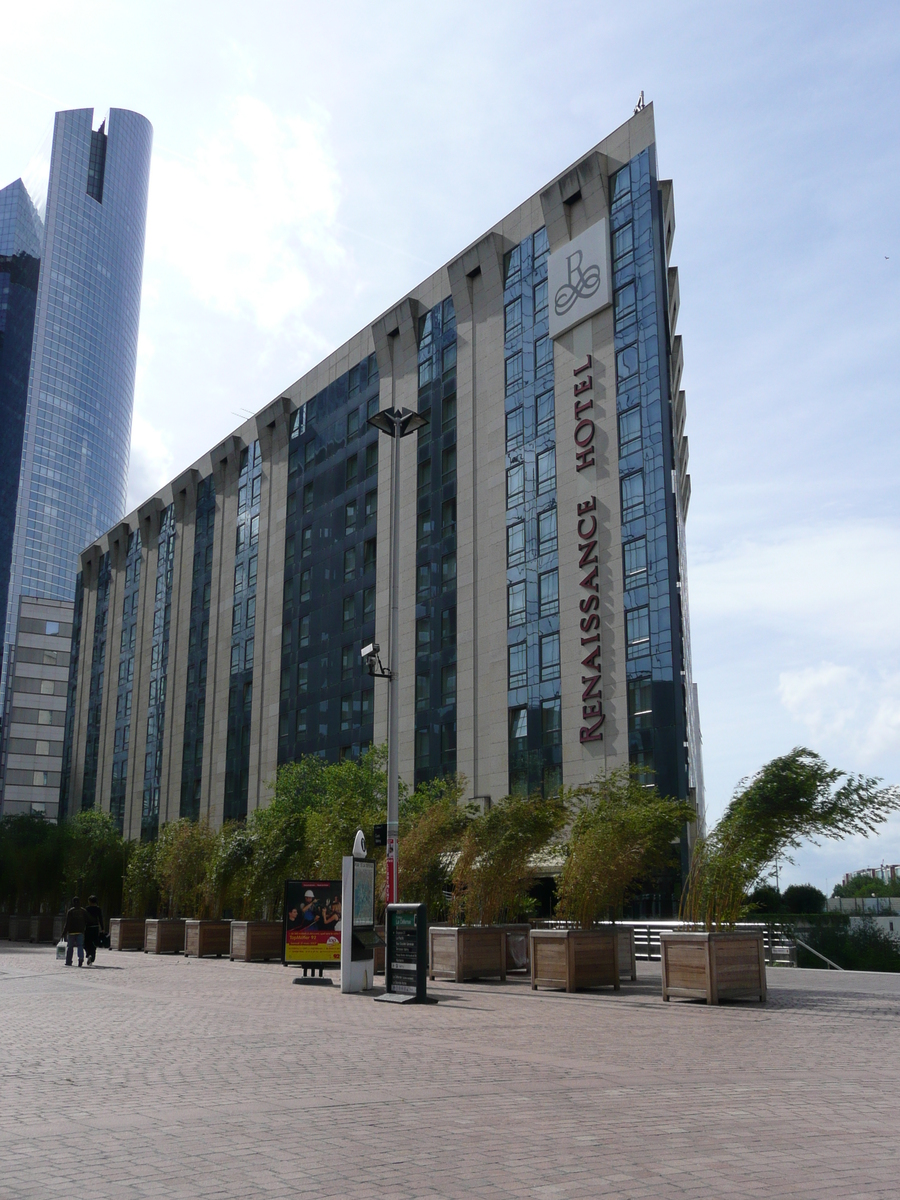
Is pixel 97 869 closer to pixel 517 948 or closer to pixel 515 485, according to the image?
pixel 515 485

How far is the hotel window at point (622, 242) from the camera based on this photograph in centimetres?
4422

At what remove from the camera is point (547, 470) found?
152 ft

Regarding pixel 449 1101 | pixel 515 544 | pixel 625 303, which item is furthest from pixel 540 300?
pixel 449 1101

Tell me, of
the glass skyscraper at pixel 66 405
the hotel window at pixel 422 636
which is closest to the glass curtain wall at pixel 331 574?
the hotel window at pixel 422 636

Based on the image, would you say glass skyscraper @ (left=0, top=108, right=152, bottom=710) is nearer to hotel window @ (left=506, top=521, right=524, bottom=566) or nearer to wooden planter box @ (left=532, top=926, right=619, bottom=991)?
hotel window @ (left=506, top=521, right=524, bottom=566)

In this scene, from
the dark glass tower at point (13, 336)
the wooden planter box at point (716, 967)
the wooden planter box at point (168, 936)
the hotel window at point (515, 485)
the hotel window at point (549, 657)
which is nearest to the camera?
the wooden planter box at point (716, 967)

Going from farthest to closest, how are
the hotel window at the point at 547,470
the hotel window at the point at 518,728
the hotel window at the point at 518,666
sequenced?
the hotel window at the point at 547,470, the hotel window at the point at 518,666, the hotel window at the point at 518,728

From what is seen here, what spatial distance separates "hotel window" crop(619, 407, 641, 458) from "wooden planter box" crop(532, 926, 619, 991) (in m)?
25.1

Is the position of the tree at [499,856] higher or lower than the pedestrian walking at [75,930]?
higher

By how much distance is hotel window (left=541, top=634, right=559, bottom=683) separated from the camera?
4409cm

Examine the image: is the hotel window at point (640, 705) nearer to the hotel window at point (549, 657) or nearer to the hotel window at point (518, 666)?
the hotel window at point (549, 657)

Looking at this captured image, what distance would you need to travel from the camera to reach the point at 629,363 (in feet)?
142

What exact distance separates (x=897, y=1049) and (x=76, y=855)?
50.6m

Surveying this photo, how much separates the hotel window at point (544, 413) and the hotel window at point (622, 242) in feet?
20.3
